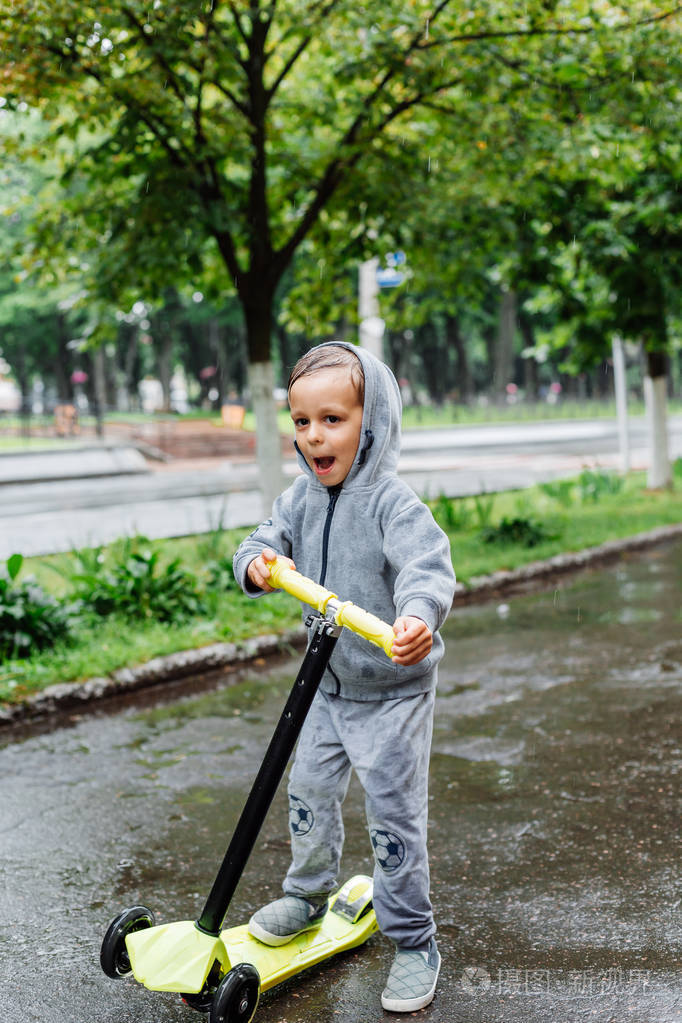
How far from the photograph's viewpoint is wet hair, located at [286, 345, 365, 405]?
2.73 metres

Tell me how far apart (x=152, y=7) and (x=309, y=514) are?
501 centimetres

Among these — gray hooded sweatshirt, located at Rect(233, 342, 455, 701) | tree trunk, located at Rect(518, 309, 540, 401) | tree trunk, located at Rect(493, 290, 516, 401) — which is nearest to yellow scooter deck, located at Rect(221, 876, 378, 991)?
gray hooded sweatshirt, located at Rect(233, 342, 455, 701)

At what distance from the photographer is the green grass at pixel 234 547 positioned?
5730 millimetres

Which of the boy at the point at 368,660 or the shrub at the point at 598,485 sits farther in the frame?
the shrub at the point at 598,485

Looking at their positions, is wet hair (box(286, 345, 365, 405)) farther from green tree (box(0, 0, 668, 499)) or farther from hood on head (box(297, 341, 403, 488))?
green tree (box(0, 0, 668, 499))

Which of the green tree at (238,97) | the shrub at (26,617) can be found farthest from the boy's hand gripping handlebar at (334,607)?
the green tree at (238,97)

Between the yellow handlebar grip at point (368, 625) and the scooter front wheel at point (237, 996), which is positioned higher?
the yellow handlebar grip at point (368, 625)

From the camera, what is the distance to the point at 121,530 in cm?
1190

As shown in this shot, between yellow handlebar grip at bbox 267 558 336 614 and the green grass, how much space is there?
119 inches

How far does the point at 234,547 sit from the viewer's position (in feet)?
29.4

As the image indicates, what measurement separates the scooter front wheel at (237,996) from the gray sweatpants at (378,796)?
→ 0.38 metres

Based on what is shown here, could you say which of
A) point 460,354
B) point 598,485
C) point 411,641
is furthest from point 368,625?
point 460,354

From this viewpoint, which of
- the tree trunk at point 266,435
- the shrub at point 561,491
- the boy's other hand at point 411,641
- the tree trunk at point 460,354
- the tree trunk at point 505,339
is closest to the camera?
the boy's other hand at point 411,641

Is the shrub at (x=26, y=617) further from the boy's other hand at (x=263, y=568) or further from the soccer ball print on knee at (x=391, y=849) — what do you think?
the soccer ball print on knee at (x=391, y=849)
